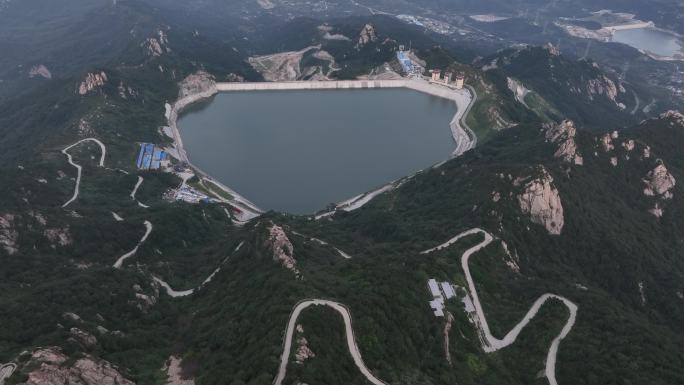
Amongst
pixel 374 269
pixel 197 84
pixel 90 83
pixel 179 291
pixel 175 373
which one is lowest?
pixel 197 84

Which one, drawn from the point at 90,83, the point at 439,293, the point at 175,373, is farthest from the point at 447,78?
the point at 175,373

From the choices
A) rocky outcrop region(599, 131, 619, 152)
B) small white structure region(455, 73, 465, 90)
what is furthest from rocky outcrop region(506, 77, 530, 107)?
rocky outcrop region(599, 131, 619, 152)

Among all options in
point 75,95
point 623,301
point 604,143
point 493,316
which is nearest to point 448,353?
point 493,316

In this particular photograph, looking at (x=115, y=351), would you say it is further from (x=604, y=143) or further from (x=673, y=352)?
(x=604, y=143)

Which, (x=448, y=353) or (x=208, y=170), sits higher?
(x=448, y=353)

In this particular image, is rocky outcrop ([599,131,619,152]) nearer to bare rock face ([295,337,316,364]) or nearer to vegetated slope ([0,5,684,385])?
vegetated slope ([0,5,684,385])

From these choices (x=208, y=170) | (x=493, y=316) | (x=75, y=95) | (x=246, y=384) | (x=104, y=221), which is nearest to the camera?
(x=246, y=384)

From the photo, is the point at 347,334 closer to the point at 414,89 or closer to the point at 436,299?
the point at 436,299
